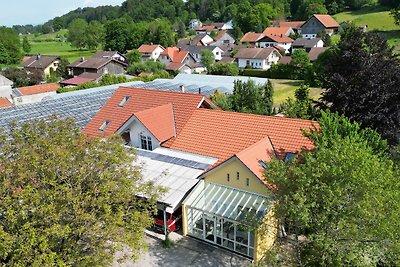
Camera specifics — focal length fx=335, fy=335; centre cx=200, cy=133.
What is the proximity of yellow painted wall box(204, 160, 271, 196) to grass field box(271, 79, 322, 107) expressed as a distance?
33.5 metres

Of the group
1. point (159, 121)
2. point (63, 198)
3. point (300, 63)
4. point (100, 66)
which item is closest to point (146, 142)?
point (159, 121)

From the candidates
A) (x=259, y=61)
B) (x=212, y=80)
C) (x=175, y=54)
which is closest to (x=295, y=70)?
(x=259, y=61)

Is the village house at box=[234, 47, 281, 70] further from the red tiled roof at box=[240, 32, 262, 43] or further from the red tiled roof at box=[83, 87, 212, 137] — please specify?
the red tiled roof at box=[83, 87, 212, 137]

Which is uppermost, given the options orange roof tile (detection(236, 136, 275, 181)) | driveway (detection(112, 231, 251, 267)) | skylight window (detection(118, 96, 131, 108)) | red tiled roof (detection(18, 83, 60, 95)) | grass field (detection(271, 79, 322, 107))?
skylight window (detection(118, 96, 131, 108))

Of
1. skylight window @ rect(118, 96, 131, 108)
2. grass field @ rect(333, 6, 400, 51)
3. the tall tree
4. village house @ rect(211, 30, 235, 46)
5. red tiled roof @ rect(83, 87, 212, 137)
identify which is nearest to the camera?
the tall tree

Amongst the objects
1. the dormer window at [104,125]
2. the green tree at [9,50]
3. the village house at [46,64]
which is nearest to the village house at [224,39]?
the village house at [46,64]

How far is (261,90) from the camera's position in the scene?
34.1 metres

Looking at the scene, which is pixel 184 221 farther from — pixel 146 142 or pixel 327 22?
pixel 327 22

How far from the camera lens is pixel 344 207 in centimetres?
1211

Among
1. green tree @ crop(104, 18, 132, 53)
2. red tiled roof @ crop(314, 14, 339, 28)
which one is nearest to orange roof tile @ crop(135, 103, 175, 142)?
red tiled roof @ crop(314, 14, 339, 28)

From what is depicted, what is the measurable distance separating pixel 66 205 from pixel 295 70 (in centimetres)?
6509

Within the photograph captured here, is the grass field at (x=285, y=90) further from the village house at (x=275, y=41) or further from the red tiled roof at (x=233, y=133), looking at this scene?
the village house at (x=275, y=41)

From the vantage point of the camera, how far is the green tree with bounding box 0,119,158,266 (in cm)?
1095

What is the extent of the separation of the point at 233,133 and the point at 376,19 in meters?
114
